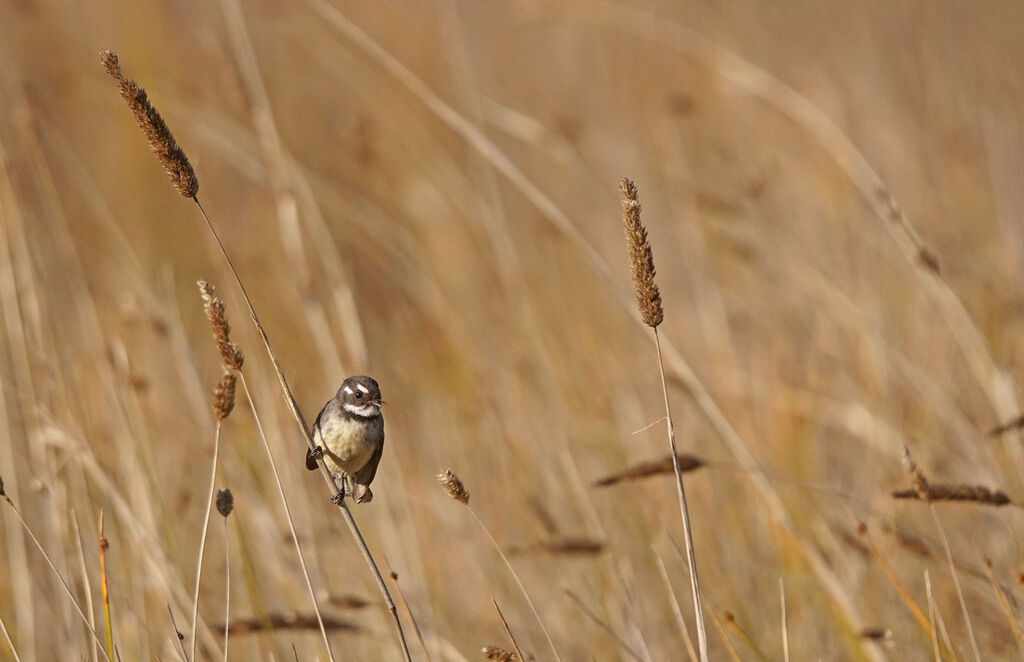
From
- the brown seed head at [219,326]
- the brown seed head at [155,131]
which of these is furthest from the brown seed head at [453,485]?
the brown seed head at [155,131]

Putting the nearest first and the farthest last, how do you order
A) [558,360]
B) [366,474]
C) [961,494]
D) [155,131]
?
[155,131], [961,494], [366,474], [558,360]

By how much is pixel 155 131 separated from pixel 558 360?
2.64 meters

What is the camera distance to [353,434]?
2.29 metres

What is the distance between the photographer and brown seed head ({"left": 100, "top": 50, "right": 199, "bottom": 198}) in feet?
5.63

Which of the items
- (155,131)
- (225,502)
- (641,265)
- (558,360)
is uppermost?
(558,360)

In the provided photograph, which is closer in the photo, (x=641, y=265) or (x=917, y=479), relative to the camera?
(x=641, y=265)

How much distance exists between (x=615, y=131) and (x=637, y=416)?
3.35 metres

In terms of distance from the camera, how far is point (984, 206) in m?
5.79

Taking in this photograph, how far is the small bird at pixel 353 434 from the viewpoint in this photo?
2.28m

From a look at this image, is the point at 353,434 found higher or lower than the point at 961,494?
higher

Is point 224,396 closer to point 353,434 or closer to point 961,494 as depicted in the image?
point 353,434

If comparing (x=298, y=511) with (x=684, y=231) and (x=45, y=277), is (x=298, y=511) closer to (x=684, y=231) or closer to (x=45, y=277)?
(x=45, y=277)

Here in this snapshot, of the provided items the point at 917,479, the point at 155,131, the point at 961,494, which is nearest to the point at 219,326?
the point at 155,131

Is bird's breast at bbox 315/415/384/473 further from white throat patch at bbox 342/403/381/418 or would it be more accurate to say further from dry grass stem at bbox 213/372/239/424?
dry grass stem at bbox 213/372/239/424
